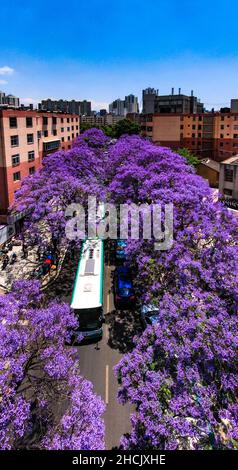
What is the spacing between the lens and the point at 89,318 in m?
15.5

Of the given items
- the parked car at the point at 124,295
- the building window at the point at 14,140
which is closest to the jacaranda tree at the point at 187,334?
the parked car at the point at 124,295

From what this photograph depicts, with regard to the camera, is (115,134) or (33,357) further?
(115,134)

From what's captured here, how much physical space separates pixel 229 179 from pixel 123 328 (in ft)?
105

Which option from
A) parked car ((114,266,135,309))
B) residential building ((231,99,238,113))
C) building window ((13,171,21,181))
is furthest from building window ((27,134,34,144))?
residential building ((231,99,238,113))

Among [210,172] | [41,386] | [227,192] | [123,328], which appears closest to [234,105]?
[210,172]

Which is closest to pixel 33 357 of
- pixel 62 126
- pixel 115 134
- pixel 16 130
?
pixel 16 130

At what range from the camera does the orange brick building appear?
2510 inches

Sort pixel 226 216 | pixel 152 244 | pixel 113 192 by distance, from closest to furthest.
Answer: pixel 152 244 < pixel 226 216 < pixel 113 192

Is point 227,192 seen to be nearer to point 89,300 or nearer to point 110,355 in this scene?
point 89,300

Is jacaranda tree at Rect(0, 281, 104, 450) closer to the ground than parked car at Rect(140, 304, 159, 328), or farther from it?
farther from it

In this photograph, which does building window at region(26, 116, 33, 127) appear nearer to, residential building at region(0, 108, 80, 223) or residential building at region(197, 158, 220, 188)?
residential building at region(0, 108, 80, 223)
